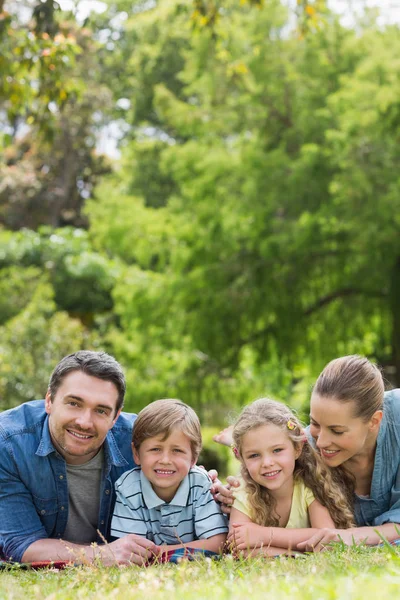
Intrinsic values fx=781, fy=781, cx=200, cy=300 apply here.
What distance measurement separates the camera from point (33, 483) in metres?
3.88

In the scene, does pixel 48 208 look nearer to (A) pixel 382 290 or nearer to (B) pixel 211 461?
(B) pixel 211 461

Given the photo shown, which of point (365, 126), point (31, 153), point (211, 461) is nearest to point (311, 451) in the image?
point (365, 126)

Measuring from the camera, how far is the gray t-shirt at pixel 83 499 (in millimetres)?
4008

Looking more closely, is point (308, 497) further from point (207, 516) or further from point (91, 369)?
point (91, 369)

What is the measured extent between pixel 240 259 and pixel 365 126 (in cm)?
282

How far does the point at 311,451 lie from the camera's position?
157 inches

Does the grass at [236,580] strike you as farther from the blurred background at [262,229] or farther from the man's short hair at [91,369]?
the blurred background at [262,229]

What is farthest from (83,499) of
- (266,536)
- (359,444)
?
(359,444)

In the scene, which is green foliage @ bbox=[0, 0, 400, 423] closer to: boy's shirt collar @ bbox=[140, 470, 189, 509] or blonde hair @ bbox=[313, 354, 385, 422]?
blonde hair @ bbox=[313, 354, 385, 422]

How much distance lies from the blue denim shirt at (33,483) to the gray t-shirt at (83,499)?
5 centimetres

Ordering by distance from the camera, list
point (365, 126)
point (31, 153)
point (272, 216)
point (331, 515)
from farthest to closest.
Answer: point (31, 153) < point (272, 216) < point (365, 126) < point (331, 515)

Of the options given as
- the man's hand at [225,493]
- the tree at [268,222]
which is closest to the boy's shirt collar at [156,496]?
the man's hand at [225,493]

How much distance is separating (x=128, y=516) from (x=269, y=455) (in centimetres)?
76

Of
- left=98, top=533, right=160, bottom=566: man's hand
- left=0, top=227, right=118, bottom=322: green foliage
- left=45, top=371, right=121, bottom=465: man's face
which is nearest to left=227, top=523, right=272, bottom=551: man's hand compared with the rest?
left=98, top=533, right=160, bottom=566: man's hand
